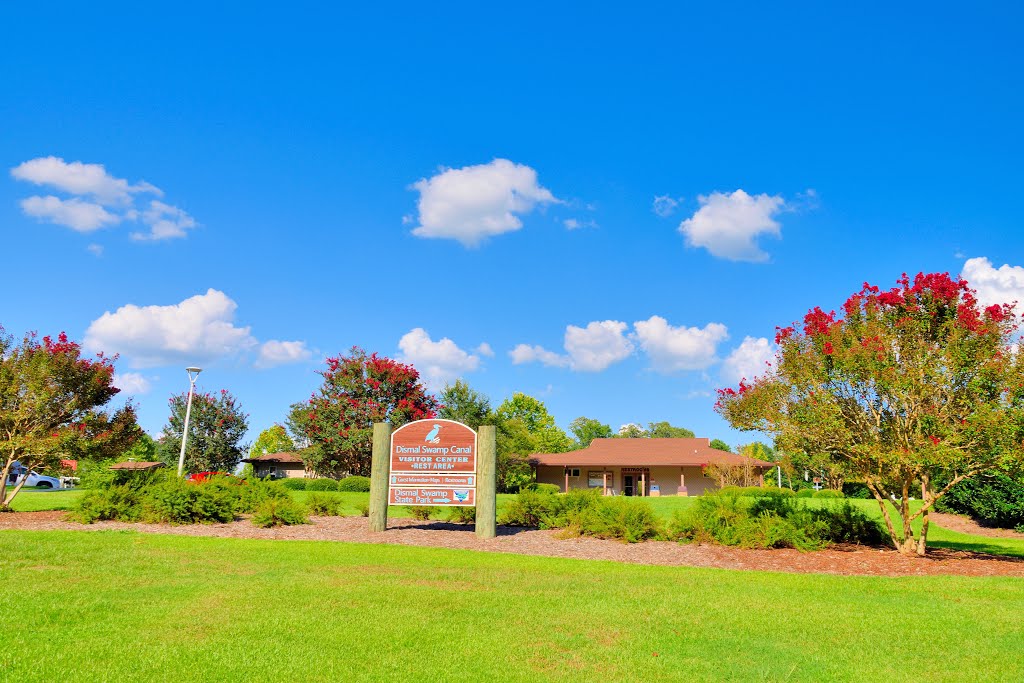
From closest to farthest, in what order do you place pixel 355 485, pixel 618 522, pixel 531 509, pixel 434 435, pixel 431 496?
pixel 618 522, pixel 431 496, pixel 434 435, pixel 531 509, pixel 355 485

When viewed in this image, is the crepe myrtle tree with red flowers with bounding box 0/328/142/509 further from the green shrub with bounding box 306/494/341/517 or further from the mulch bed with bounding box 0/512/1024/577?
the green shrub with bounding box 306/494/341/517

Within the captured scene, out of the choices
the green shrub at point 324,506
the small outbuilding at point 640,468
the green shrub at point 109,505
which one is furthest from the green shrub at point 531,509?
the small outbuilding at point 640,468

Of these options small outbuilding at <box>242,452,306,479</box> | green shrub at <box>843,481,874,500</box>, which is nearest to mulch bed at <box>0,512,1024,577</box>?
green shrub at <box>843,481,874,500</box>

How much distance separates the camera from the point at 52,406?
19172 millimetres

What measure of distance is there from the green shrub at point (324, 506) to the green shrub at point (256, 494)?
129 cm

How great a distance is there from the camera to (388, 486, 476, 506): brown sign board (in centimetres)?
1691

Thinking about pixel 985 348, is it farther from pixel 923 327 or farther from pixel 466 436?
pixel 466 436

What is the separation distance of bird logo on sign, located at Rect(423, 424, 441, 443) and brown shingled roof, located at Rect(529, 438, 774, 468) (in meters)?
29.5

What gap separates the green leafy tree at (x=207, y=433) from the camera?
3941cm

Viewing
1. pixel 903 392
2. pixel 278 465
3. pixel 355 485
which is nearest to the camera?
pixel 903 392

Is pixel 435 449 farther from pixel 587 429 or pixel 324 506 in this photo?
pixel 587 429

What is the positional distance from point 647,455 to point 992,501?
87.1 ft

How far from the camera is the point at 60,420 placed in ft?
64.0

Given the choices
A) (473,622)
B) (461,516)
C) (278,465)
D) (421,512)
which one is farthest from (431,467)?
(278,465)
